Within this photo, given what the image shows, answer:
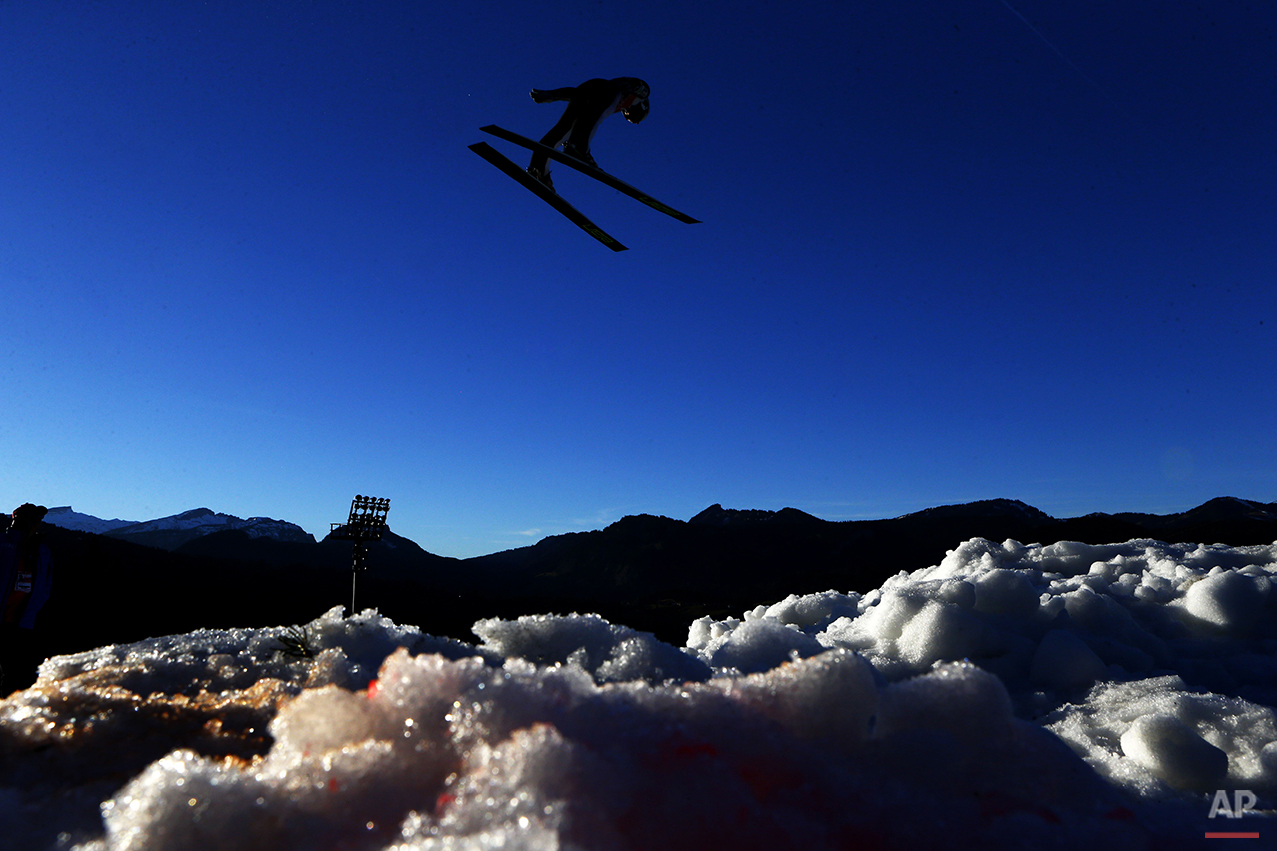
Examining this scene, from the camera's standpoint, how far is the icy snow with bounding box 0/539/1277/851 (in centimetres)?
110

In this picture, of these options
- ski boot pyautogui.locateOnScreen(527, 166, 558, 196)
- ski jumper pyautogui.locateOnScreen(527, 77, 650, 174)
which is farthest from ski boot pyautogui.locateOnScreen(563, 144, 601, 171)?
ski boot pyautogui.locateOnScreen(527, 166, 558, 196)

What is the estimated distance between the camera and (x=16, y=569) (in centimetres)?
520

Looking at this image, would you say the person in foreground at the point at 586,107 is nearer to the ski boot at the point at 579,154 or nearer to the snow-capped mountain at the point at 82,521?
the ski boot at the point at 579,154

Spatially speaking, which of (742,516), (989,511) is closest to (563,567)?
(742,516)

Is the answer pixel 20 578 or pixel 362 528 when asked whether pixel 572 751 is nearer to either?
pixel 20 578

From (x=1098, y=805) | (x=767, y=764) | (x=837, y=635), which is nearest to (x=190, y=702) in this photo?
(x=767, y=764)

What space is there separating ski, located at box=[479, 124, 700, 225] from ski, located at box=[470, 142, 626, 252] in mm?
339

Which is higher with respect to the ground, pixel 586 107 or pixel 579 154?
pixel 586 107

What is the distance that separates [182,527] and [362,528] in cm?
9669

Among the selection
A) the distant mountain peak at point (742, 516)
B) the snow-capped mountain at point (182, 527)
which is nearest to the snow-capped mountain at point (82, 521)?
the snow-capped mountain at point (182, 527)

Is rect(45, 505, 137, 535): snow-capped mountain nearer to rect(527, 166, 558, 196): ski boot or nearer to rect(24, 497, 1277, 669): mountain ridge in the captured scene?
rect(24, 497, 1277, 669): mountain ridge

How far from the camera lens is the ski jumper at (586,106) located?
4.71 meters

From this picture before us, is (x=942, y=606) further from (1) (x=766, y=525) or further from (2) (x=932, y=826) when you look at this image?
(1) (x=766, y=525)

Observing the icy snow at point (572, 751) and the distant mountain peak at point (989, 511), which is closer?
the icy snow at point (572, 751)
